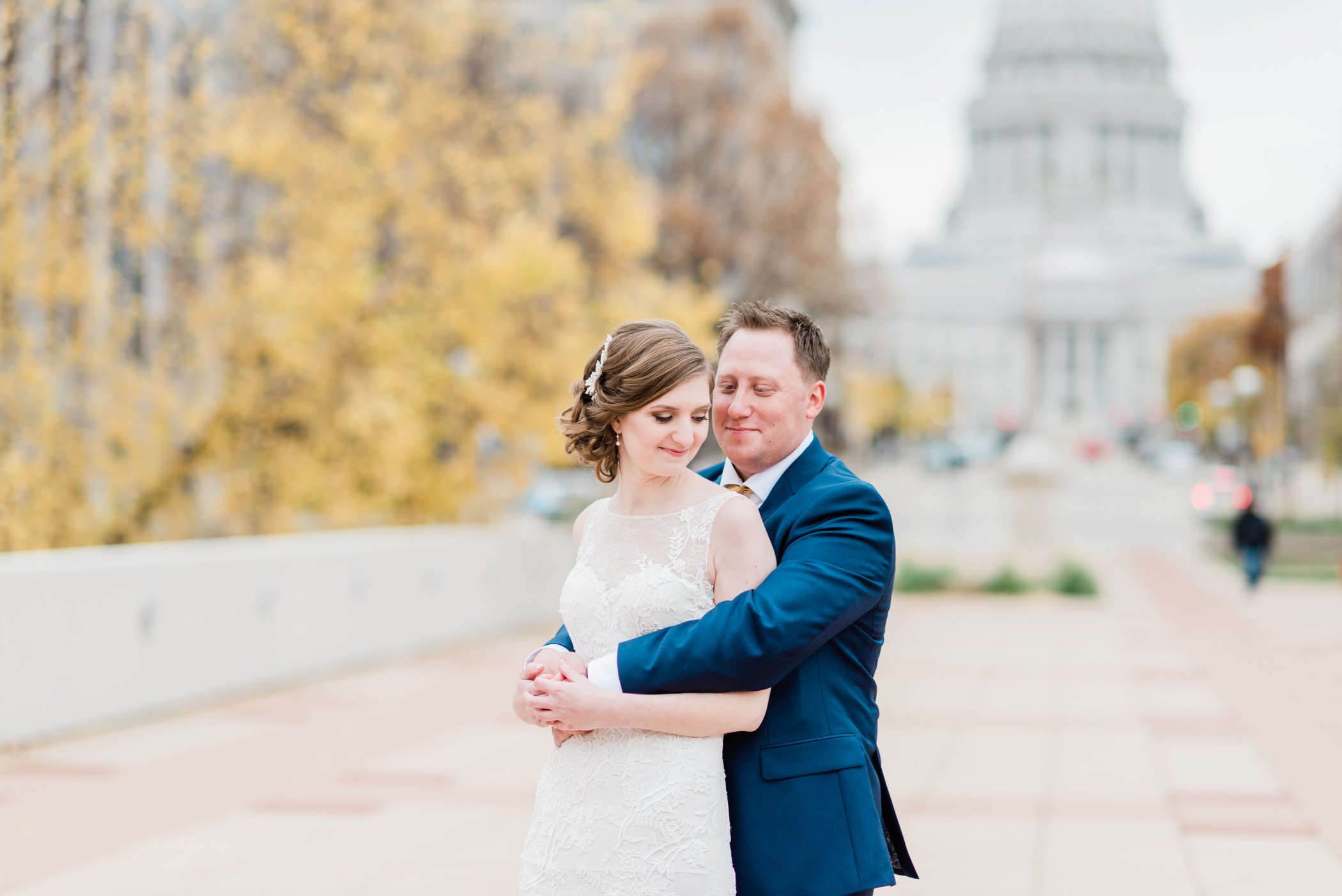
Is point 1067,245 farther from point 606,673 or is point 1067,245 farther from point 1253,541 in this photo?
point 606,673

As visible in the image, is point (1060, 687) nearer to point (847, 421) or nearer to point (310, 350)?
point (310, 350)

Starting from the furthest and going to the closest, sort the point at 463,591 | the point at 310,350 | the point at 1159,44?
the point at 1159,44 < the point at 463,591 < the point at 310,350

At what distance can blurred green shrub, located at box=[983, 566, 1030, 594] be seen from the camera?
79.0ft

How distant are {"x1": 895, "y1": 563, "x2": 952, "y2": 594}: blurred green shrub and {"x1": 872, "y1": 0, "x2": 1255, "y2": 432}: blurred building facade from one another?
106226 mm

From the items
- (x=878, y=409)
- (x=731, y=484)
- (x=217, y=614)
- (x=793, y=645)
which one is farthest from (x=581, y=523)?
(x=878, y=409)

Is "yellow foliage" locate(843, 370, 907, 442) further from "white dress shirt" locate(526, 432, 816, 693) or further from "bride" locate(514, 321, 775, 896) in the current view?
"bride" locate(514, 321, 775, 896)

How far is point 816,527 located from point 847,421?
70356mm

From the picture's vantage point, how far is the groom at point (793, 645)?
2.93 metres

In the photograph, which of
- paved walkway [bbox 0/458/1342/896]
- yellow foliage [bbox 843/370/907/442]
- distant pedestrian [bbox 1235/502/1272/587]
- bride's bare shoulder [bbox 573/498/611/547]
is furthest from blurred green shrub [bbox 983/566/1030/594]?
yellow foliage [bbox 843/370/907/442]

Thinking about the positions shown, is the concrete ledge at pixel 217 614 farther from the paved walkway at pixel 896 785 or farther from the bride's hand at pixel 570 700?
the bride's hand at pixel 570 700

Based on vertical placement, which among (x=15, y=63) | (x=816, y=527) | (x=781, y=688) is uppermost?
(x=15, y=63)

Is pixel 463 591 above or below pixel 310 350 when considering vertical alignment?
below

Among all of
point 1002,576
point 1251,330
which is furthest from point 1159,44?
point 1002,576

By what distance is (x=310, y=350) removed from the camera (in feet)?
49.1
